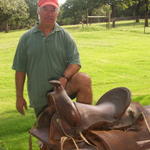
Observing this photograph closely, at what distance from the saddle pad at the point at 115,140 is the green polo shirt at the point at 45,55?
2.72 feet

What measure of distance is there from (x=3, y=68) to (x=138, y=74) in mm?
4581

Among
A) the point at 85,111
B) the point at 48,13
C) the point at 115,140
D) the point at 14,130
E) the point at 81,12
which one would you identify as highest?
the point at 48,13

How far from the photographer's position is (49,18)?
8.54 ft

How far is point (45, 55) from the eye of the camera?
8.71 ft

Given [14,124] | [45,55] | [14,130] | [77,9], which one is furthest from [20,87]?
[77,9]

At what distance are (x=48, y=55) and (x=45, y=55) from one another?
2 cm

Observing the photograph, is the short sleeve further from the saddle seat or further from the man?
the saddle seat

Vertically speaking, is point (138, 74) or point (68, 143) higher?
point (68, 143)

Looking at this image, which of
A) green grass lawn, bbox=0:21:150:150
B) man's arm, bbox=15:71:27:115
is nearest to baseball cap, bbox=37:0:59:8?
man's arm, bbox=15:71:27:115

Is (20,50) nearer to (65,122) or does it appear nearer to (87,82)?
(87,82)

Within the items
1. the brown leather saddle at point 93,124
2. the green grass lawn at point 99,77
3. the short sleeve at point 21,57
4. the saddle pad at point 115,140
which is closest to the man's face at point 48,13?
the short sleeve at point 21,57

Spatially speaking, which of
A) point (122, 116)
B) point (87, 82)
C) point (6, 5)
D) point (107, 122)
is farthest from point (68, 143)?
point (6, 5)

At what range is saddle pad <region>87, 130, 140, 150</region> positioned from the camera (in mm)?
1912

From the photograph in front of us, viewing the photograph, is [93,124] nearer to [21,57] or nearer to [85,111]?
[85,111]
